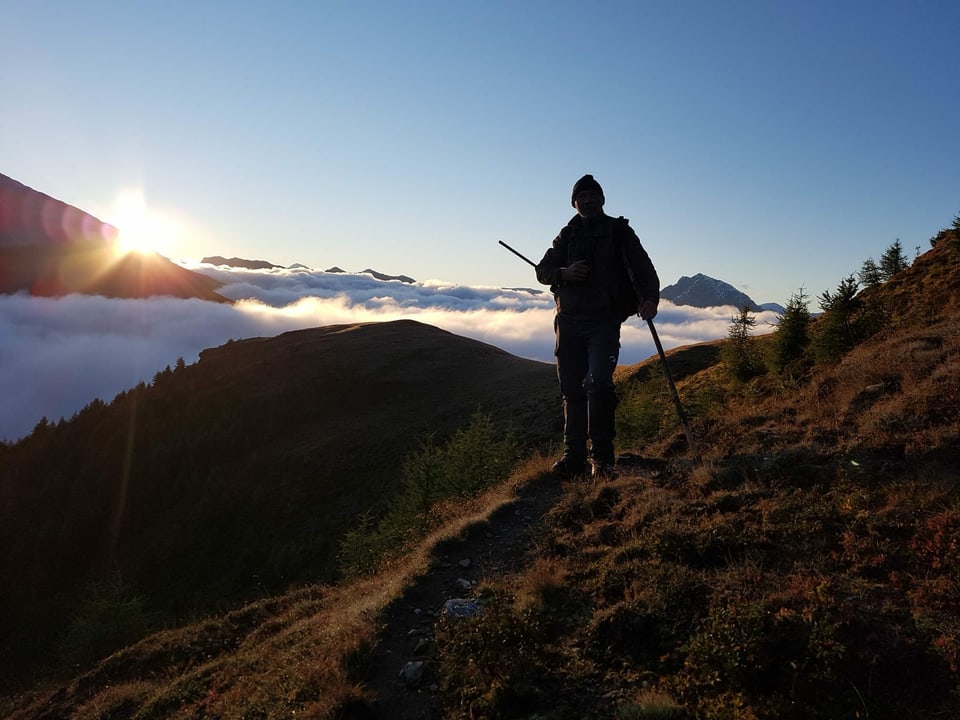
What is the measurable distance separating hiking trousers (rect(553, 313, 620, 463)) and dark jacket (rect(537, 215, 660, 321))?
25 cm

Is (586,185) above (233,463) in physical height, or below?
above

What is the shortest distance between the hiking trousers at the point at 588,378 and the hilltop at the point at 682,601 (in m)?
0.80

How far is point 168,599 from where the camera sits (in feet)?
177

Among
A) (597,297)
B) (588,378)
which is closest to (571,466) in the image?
(588,378)

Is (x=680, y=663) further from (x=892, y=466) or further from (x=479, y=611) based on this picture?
(x=892, y=466)

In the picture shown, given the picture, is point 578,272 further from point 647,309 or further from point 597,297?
point 647,309

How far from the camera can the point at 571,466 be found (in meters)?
9.93

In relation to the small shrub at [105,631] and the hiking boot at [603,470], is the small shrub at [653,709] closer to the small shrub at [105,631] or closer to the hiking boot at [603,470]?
the hiking boot at [603,470]

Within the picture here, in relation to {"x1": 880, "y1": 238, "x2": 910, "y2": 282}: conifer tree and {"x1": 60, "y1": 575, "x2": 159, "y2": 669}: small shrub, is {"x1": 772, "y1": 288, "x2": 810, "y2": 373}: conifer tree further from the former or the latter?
{"x1": 60, "y1": 575, "x2": 159, "y2": 669}: small shrub

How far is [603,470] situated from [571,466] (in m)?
0.89

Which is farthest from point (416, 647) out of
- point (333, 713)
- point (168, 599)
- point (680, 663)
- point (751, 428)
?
point (168, 599)

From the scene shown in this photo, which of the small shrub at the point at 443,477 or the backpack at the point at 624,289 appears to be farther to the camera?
the small shrub at the point at 443,477

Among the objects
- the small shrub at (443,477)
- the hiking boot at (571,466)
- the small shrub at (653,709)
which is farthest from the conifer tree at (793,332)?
the small shrub at (653,709)

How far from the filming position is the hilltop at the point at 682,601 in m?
3.89
